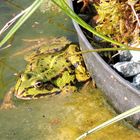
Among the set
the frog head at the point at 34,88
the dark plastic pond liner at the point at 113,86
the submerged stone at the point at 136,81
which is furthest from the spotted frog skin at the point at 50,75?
the submerged stone at the point at 136,81

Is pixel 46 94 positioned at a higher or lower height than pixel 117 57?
lower

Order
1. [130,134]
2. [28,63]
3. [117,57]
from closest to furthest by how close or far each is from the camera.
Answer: [130,134], [117,57], [28,63]

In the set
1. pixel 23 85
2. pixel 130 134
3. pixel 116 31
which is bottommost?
pixel 130 134

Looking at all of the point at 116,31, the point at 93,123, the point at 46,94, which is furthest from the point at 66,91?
the point at 116,31

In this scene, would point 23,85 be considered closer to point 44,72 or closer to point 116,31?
point 44,72

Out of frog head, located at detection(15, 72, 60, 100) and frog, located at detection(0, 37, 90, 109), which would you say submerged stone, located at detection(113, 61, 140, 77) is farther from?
frog head, located at detection(15, 72, 60, 100)

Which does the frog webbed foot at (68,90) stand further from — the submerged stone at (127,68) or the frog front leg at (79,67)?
the submerged stone at (127,68)

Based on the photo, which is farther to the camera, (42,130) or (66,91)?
(66,91)
